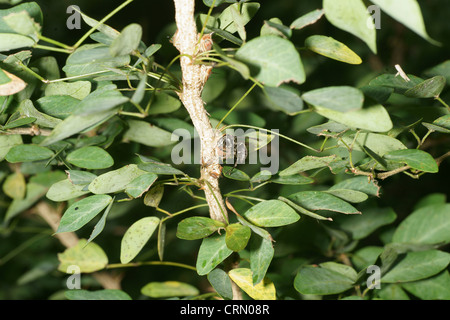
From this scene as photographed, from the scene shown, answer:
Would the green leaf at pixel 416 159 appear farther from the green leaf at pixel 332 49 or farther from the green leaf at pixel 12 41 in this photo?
the green leaf at pixel 12 41

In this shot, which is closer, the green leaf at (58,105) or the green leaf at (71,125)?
the green leaf at (71,125)

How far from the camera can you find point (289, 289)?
70cm

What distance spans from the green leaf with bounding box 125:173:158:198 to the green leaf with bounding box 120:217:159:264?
74 millimetres

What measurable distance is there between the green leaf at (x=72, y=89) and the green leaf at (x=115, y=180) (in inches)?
4.6

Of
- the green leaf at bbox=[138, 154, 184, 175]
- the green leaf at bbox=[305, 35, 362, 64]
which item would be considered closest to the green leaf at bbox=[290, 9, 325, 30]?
the green leaf at bbox=[305, 35, 362, 64]

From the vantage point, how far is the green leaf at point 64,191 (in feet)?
1.90

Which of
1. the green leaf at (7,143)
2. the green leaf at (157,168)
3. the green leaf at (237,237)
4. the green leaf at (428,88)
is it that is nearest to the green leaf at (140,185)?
the green leaf at (157,168)

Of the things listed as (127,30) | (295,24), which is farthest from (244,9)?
(127,30)

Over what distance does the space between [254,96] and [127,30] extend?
1.59ft

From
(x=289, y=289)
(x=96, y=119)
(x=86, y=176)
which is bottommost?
(x=289, y=289)

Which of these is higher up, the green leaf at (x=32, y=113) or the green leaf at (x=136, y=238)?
the green leaf at (x=32, y=113)

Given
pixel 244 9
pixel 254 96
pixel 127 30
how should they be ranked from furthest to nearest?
1. pixel 254 96
2. pixel 244 9
3. pixel 127 30

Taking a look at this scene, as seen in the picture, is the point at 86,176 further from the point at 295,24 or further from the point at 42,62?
the point at 295,24
